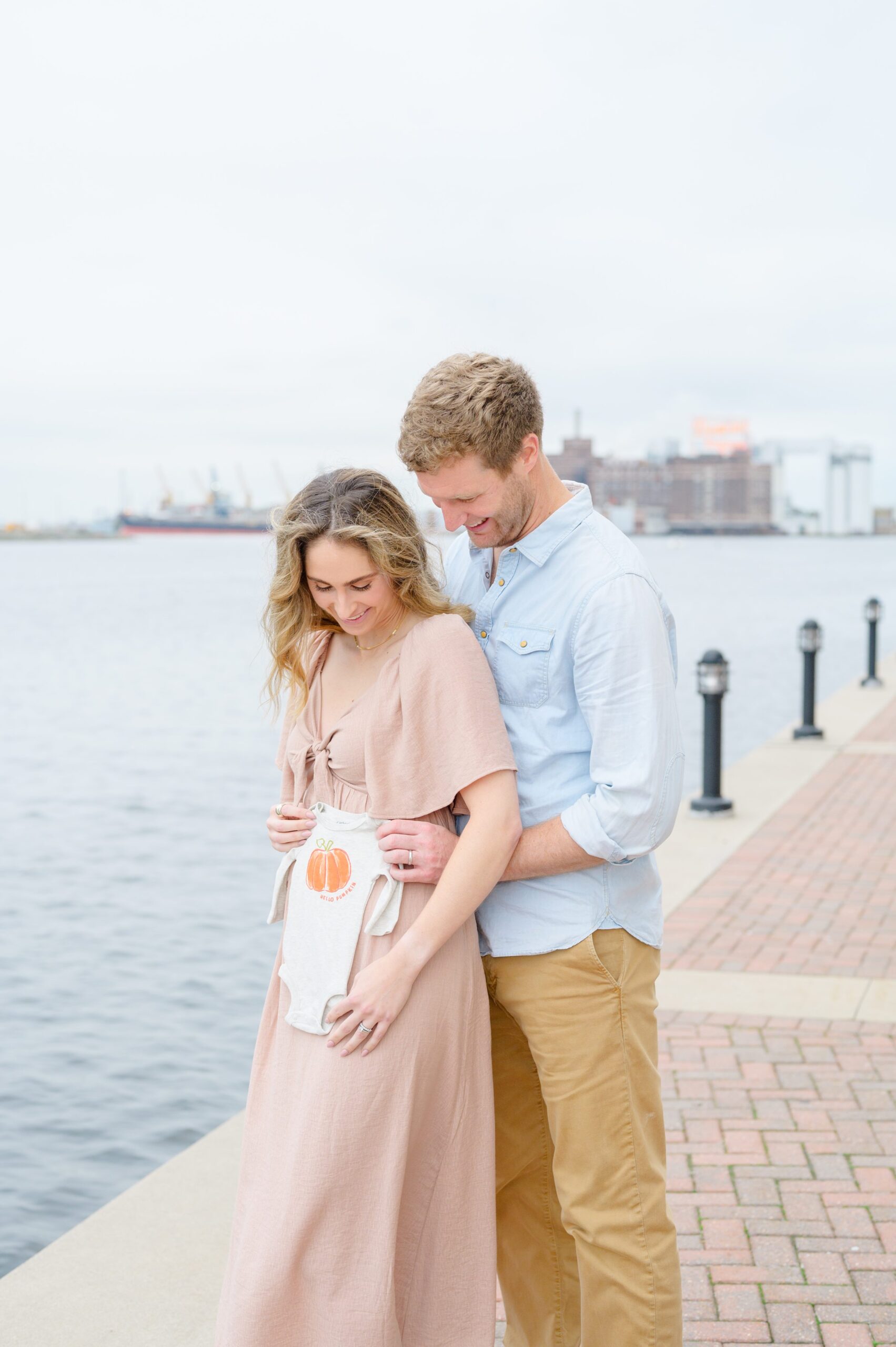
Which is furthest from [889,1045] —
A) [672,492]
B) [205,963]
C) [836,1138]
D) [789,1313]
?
[672,492]

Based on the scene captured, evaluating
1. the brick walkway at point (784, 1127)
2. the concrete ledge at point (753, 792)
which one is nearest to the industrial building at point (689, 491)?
the concrete ledge at point (753, 792)

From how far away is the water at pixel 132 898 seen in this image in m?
5.60

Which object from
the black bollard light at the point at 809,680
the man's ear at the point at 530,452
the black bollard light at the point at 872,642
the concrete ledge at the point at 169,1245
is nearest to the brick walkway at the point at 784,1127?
the concrete ledge at the point at 169,1245

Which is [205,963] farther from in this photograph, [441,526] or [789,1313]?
[441,526]

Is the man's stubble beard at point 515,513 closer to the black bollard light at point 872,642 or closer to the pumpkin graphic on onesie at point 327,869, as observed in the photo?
the pumpkin graphic on onesie at point 327,869

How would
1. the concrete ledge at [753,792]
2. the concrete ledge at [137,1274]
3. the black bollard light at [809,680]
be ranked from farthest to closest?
the black bollard light at [809,680]
the concrete ledge at [753,792]
the concrete ledge at [137,1274]

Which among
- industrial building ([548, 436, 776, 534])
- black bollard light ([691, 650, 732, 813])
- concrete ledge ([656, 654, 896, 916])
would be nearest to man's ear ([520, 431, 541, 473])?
concrete ledge ([656, 654, 896, 916])

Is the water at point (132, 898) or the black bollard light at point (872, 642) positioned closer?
the water at point (132, 898)

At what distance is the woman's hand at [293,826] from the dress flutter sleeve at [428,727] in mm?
133

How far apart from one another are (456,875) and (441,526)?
2.10 ft

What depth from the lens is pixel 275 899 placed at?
2496 mm

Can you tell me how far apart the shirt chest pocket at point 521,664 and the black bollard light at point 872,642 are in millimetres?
14683

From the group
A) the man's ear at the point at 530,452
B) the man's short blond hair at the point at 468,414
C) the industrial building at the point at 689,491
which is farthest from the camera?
the industrial building at the point at 689,491

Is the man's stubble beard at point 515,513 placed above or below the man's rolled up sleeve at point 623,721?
above
